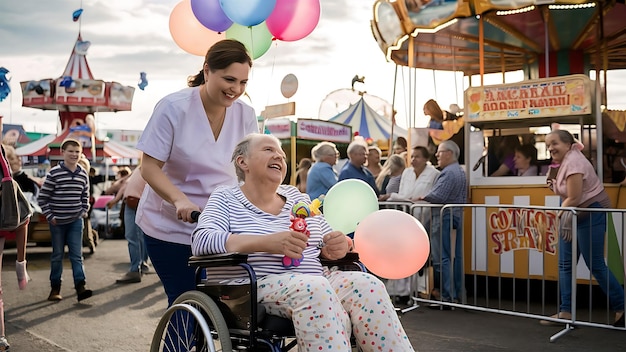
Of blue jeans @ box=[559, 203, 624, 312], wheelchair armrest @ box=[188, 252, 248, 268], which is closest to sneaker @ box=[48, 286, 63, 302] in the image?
blue jeans @ box=[559, 203, 624, 312]

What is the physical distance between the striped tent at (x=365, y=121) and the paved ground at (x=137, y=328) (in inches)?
854

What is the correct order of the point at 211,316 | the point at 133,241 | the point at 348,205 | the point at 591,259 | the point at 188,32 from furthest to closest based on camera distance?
the point at 133,241 → the point at 591,259 → the point at 188,32 → the point at 348,205 → the point at 211,316

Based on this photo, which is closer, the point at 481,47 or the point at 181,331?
the point at 181,331

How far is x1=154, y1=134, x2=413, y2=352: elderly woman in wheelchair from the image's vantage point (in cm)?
295

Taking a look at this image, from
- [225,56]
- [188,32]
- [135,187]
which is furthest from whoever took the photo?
[135,187]

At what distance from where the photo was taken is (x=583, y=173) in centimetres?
673

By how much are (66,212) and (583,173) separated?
209 inches

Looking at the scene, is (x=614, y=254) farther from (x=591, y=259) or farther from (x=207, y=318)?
(x=207, y=318)

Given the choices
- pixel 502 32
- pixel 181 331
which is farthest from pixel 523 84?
pixel 181 331

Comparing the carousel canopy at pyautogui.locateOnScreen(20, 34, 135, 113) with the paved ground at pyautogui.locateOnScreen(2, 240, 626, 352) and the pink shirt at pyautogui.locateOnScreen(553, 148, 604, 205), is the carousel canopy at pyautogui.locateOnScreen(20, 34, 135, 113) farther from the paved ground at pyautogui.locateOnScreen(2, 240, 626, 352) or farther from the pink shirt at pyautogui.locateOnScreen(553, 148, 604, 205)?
the pink shirt at pyautogui.locateOnScreen(553, 148, 604, 205)

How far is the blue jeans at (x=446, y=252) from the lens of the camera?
7.75 m

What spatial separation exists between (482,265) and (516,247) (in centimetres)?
122

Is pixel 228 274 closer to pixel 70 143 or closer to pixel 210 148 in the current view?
pixel 210 148

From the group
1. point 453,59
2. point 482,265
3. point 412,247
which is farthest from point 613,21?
point 412,247
